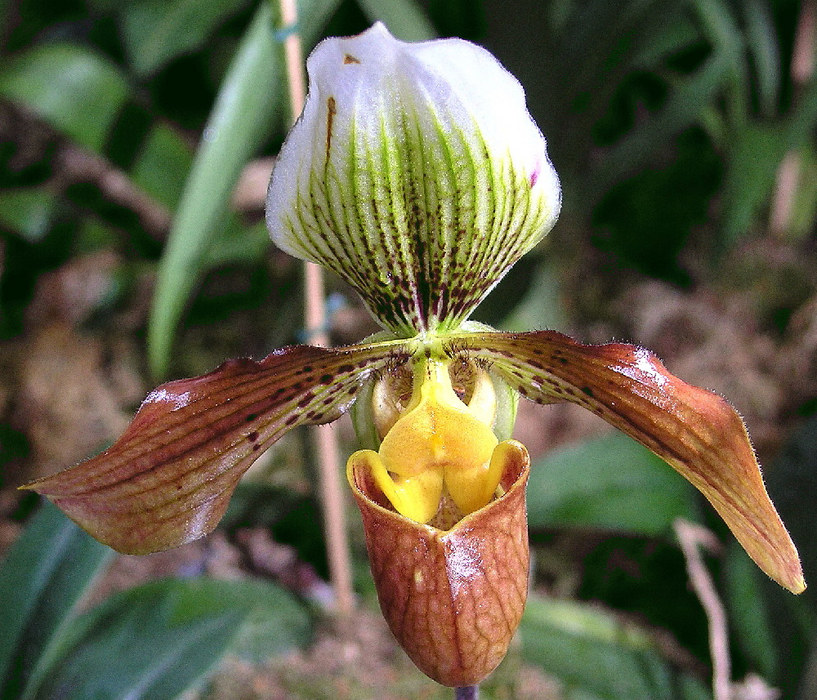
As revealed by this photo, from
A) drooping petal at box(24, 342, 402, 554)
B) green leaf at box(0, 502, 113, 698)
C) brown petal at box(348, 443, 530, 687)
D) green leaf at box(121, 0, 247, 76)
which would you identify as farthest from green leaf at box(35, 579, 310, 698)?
green leaf at box(121, 0, 247, 76)

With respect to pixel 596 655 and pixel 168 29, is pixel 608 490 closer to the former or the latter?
pixel 596 655

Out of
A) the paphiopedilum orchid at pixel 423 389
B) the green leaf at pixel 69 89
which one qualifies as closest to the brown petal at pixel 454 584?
the paphiopedilum orchid at pixel 423 389

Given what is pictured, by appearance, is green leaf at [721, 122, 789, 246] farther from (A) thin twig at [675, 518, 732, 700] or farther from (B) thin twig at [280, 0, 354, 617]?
(B) thin twig at [280, 0, 354, 617]

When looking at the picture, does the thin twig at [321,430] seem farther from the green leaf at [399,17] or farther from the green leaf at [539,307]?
the green leaf at [539,307]

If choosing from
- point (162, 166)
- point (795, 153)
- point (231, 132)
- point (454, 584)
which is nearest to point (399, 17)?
point (231, 132)

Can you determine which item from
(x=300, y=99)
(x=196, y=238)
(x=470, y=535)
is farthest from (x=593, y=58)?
(x=470, y=535)

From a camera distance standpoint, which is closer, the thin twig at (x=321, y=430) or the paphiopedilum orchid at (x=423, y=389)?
the paphiopedilum orchid at (x=423, y=389)

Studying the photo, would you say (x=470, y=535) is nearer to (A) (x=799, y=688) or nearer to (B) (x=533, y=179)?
(B) (x=533, y=179)
